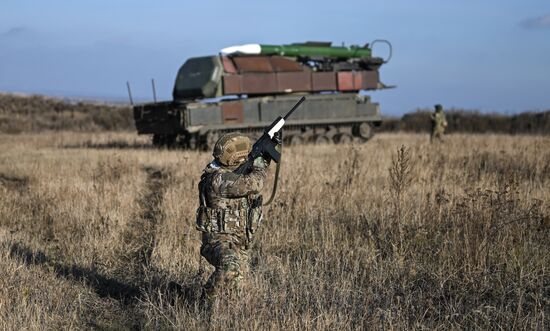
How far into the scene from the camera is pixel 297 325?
422 centimetres

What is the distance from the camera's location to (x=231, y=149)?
15.5 feet

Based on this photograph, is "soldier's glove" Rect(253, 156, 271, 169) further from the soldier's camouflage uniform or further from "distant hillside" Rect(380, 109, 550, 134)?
"distant hillside" Rect(380, 109, 550, 134)

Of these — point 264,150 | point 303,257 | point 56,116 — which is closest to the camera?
point 264,150

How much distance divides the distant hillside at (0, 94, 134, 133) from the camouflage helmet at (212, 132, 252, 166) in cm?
2519

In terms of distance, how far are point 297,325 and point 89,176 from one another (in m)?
7.82

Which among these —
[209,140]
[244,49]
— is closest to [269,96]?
[244,49]

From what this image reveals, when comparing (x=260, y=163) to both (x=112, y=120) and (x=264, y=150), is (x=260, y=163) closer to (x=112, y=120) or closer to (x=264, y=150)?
(x=264, y=150)

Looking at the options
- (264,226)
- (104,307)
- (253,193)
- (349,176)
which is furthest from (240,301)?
(349,176)

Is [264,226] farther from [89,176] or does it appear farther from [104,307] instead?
[89,176]

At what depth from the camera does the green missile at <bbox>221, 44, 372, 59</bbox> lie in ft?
67.2

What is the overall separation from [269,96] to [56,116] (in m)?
16.7

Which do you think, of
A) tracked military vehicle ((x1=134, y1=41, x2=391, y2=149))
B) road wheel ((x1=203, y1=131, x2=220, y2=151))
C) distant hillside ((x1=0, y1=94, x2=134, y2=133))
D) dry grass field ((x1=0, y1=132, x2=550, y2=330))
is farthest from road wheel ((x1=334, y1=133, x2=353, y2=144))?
distant hillside ((x1=0, y1=94, x2=134, y2=133))

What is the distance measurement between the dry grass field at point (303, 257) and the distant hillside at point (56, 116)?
21130mm

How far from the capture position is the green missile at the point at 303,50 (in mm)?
20484
